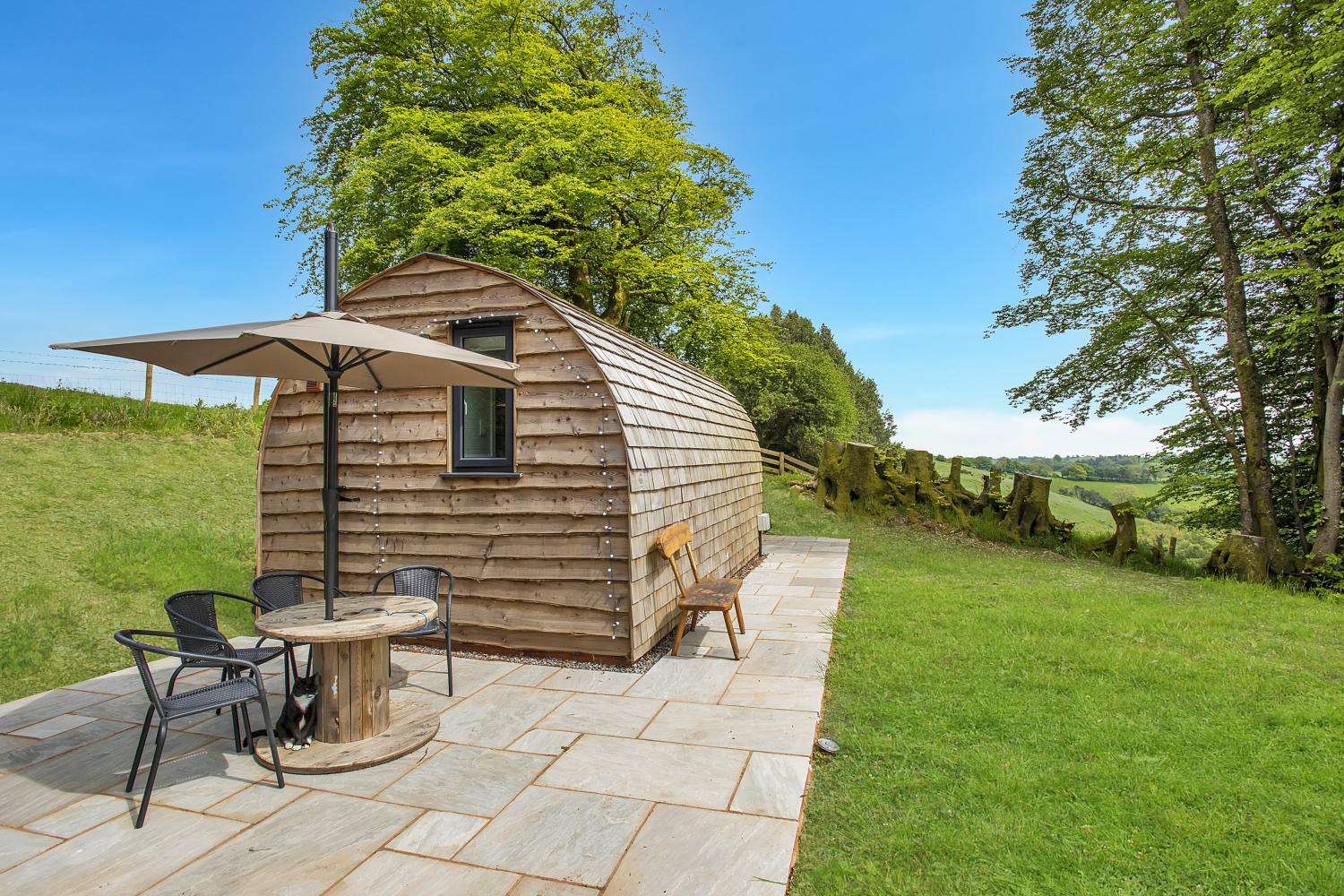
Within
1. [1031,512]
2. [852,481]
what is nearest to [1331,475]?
[1031,512]

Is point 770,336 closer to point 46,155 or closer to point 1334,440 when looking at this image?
point 1334,440

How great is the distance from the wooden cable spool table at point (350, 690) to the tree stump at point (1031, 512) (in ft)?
40.8

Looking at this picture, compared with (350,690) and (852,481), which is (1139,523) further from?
(350,690)

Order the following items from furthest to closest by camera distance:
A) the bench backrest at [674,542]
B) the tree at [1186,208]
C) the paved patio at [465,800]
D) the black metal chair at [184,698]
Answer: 1. the tree at [1186,208]
2. the bench backrest at [674,542]
3. the black metal chair at [184,698]
4. the paved patio at [465,800]

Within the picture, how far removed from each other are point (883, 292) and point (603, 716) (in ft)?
40.8

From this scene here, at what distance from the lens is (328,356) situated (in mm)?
3756

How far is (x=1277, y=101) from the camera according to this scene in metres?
8.65

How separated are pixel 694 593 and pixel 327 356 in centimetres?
337

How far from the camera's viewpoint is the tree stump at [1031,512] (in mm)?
12727

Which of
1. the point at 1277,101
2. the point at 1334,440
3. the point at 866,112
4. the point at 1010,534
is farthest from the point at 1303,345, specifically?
the point at 866,112

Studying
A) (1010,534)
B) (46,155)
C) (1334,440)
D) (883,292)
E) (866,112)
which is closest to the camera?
(46,155)

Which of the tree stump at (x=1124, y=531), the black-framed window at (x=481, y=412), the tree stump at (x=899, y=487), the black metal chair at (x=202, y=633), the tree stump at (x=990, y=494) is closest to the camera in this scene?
the black metal chair at (x=202, y=633)

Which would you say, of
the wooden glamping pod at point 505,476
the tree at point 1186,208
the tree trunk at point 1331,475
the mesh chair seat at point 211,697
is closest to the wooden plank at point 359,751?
the mesh chair seat at point 211,697

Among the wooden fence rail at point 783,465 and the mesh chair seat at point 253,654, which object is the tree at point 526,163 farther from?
the mesh chair seat at point 253,654
